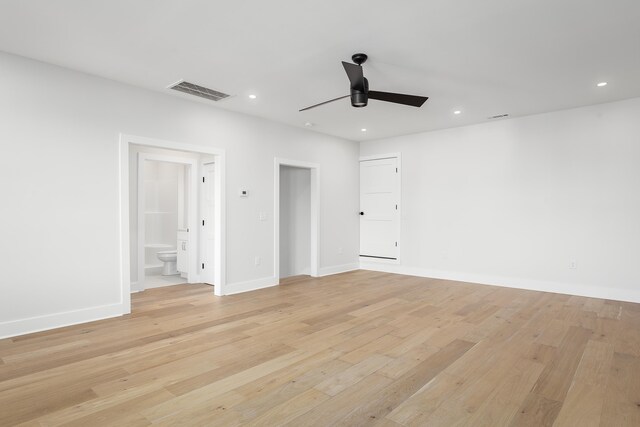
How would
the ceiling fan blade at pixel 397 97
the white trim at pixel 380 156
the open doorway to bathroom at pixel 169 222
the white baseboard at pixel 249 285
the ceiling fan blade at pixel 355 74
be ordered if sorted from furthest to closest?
the white trim at pixel 380 156 → the open doorway to bathroom at pixel 169 222 → the white baseboard at pixel 249 285 → the ceiling fan blade at pixel 397 97 → the ceiling fan blade at pixel 355 74

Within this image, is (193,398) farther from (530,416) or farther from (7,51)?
(7,51)

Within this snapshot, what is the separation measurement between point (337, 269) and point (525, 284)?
10.2 ft

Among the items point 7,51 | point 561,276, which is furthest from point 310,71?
point 561,276

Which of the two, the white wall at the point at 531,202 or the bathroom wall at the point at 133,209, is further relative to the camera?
the bathroom wall at the point at 133,209

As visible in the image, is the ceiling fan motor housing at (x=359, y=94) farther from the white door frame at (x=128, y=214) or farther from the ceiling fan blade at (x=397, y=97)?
the white door frame at (x=128, y=214)

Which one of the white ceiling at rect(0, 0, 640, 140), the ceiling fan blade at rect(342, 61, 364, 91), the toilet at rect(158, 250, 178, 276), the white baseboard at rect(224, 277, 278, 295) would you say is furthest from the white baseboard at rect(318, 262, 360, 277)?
the ceiling fan blade at rect(342, 61, 364, 91)

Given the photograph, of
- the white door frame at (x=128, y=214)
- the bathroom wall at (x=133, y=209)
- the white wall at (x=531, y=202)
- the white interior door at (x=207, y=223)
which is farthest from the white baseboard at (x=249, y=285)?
the white wall at (x=531, y=202)

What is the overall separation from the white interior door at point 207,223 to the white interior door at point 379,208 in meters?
3.06

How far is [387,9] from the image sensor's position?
2.52m

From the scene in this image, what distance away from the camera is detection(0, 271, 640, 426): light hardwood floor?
2.01 m

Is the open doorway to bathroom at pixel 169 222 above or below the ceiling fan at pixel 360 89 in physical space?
below

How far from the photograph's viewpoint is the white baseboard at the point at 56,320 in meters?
3.22

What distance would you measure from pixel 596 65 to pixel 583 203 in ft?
7.01

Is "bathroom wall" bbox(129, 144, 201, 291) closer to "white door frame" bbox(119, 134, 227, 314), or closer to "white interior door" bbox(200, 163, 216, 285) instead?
"white interior door" bbox(200, 163, 216, 285)
